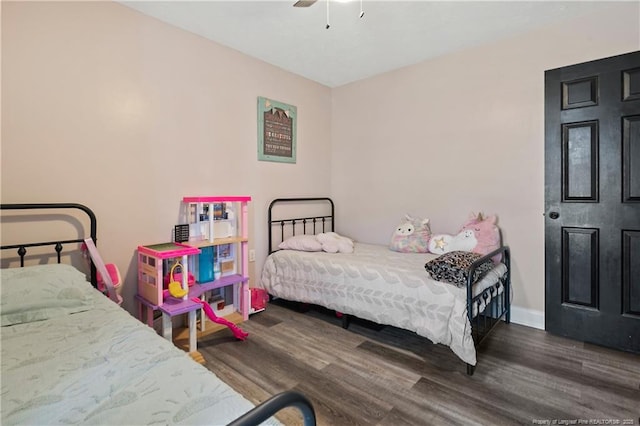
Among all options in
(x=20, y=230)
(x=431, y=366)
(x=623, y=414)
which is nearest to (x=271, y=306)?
(x=431, y=366)

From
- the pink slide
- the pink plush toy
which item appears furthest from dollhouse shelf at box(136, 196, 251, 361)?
the pink plush toy

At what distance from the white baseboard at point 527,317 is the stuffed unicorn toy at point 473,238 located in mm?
594

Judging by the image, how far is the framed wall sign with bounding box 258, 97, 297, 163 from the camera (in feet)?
10.2

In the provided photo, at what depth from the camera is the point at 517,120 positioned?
103 inches

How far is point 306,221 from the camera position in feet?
11.9

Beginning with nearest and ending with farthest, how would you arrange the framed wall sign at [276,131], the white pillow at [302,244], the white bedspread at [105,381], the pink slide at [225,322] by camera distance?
the white bedspread at [105,381] < the pink slide at [225,322] < the white pillow at [302,244] < the framed wall sign at [276,131]

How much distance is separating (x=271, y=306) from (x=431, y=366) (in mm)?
1599

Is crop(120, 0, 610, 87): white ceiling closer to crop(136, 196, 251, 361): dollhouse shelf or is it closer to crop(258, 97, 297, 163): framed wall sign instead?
crop(258, 97, 297, 163): framed wall sign

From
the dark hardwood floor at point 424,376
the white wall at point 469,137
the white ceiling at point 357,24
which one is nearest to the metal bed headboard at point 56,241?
the dark hardwood floor at point 424,376

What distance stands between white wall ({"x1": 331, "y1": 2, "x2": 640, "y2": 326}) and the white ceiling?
0.18m

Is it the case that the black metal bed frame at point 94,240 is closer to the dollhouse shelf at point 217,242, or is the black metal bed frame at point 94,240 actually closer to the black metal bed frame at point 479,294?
the dollhouse shelf at point 217,242

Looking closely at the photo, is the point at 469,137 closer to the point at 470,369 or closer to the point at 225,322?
the point at 470,369

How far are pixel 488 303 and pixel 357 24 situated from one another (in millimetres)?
2238

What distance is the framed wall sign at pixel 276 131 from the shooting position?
10.2 feet
